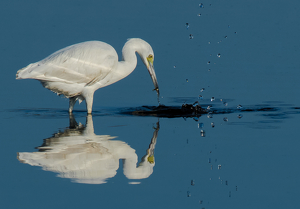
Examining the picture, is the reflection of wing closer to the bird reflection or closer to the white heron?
the white heron

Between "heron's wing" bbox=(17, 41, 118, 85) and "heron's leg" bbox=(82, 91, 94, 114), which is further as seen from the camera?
"heron's leg" bbox=(82, 91, 94, 114)

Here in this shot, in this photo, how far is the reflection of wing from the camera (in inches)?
425

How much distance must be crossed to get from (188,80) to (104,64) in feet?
14.9

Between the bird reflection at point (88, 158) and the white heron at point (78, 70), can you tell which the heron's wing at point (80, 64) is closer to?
the white heron at point (78, 70)

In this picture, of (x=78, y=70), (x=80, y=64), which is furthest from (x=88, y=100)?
(x=80, y=64)

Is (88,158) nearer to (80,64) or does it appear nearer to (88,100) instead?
(88,100)

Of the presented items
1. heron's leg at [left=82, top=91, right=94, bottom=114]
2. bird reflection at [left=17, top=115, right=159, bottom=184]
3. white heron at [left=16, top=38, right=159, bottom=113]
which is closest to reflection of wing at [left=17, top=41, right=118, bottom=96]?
white heron at [left=16, top=38, right=159, bottom=113]

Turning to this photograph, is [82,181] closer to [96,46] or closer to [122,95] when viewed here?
[96,46]

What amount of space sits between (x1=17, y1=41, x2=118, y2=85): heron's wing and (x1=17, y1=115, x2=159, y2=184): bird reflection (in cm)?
234

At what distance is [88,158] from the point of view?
7484mm

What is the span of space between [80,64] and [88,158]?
3.90 m

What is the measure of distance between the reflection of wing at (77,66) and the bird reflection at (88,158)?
2.31 m

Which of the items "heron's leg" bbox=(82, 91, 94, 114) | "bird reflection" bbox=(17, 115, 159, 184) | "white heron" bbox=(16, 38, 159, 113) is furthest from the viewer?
"heron's leg" bbox=(82, 91, 94, 114)

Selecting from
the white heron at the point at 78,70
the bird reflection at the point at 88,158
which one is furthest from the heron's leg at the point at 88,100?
the bird reflection at the point at 88,158
